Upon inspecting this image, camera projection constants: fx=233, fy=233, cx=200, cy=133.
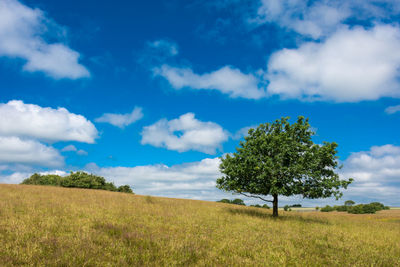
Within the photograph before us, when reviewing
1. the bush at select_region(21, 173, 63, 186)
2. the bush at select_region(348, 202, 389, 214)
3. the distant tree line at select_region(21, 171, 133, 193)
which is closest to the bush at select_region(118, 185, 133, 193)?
the distant tree line at select_region(21, 171, 133, 193)

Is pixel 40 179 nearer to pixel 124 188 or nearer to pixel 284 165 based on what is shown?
pixel 124 188

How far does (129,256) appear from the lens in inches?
268

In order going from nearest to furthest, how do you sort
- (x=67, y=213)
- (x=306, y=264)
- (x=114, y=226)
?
(x=306, y=264), (x=114, y=226), (x=67, y=213)

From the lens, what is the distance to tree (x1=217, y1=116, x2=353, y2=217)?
729 inches

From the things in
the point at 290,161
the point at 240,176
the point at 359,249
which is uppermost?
the point at 290,161

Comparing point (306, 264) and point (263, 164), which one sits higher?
point (263, 164)

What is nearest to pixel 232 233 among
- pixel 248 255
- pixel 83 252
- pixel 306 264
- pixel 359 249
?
pixel 248 255

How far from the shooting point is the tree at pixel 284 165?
60.7 feet

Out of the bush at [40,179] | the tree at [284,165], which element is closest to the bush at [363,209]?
the tree at [284,165]

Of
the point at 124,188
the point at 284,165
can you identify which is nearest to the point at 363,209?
the point at 284,165

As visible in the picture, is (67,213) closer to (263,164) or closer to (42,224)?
(42,224)

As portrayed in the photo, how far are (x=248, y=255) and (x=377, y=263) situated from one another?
4.40 m

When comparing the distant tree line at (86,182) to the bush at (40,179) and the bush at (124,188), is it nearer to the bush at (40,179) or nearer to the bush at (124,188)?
the bush at (124,188)

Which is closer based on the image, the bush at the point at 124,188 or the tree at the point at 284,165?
the tree at the point at 284,165
